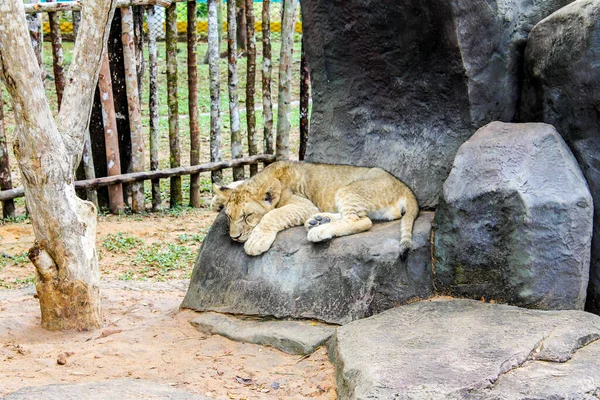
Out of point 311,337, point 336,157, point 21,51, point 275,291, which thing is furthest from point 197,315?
point 21,51

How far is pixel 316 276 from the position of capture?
5.96m

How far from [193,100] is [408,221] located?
5.38 metres

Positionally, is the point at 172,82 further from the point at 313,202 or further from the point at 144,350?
the point at 144,350

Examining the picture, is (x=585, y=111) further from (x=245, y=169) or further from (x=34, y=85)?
(x=245, y=169)

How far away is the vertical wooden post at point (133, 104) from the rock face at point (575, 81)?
5416 mm

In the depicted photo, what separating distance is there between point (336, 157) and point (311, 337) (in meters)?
1.79

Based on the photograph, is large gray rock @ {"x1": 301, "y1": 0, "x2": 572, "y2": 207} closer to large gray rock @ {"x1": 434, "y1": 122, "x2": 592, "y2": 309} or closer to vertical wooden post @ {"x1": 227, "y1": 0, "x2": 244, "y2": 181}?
large gray rock @ {"x1": 434, "y1": 122, "x2": 592, "y2": 309}

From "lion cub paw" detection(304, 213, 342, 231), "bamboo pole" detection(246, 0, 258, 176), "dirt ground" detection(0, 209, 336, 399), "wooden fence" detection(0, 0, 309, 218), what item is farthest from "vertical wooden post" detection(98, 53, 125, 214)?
"lion cub paw" detection(304, 213, 342, 231)

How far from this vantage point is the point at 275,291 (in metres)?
6.11

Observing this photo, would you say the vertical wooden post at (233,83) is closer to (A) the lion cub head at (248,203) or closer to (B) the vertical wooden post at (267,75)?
(B) the vertical wooden post at (267,75)

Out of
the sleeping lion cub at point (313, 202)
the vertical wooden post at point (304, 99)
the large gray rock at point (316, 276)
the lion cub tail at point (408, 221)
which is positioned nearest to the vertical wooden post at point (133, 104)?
the vertical wooden post at point (304, 99)

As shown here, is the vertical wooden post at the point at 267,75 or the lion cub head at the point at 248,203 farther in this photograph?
the vertical wooden post at the point at 267,75

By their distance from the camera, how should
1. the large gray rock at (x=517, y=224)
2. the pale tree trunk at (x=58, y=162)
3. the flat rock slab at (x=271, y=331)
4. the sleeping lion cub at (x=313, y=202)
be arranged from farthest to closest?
the sleeping lion cub at (x=313, y=202), the pale tree trunk at (x=58, y=162), the flat rock slab at (x=271, y=331), the large gray rock at (x=517, y=224)

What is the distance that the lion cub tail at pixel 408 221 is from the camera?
221 inches
